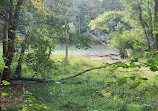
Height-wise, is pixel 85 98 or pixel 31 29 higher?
pixel 31 29

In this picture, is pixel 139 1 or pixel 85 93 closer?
pixel 85 93

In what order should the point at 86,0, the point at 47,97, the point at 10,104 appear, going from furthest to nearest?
the point at 86,0 → the point at 47,97 → the point at 10,104

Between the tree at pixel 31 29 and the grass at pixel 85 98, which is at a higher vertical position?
the tree at pixel 31 29

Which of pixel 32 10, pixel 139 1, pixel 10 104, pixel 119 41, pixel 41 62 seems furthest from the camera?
pixel 119 41

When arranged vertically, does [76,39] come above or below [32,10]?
below

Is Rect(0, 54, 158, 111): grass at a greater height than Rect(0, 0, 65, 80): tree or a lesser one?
lesser

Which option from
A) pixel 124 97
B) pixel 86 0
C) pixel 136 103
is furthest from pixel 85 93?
pixel 86 0

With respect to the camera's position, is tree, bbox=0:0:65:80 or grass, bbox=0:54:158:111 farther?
tree, bbox=0:0:65:80

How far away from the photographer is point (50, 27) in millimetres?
6051

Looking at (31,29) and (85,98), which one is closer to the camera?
(85,98)

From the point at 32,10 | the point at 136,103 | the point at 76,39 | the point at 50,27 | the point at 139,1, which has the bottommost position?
the point at 136,103

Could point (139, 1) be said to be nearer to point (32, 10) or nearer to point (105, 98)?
point (32, 10)

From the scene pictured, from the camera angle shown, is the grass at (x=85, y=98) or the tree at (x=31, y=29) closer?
the grass at (x=85, y=98)

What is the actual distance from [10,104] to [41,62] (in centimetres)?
142
